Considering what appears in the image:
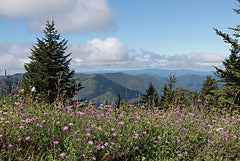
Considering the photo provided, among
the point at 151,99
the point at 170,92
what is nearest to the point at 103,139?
the point at 151,99

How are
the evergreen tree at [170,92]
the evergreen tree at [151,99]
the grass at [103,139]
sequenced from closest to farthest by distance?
the grass at [103,139], the evergreen tree at [151,99], the evergreen tree at [170,92]

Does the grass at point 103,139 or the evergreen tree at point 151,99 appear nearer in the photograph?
the grass at point 103,139

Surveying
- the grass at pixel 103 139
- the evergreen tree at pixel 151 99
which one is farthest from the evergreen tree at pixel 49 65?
the grass at pixel 103 139

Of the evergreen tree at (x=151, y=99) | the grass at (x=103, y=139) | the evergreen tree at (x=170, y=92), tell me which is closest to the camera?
the grass at (x=103, y=139)

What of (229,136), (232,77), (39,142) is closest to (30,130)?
(39,142)

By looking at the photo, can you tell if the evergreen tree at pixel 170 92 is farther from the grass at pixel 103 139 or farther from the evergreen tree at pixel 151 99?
the grass at pixel 103 139

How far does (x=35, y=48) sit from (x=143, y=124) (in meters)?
37.0

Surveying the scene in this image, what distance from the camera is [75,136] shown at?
326 cm

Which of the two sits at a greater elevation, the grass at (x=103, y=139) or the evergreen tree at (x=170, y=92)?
the grass at (x=103, y=139)

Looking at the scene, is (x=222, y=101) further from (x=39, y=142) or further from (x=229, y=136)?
(x=39, y=142)

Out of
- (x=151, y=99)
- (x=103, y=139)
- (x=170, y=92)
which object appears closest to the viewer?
(x=103, y=139)

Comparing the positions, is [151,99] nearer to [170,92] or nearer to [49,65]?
[170,92]

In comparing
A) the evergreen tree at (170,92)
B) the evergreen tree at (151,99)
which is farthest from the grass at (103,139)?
the evergreen tree at (170,92)

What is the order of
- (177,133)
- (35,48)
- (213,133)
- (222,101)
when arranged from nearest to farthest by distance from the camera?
(177,133) < (213,133) < (222,101) < (35,48)
